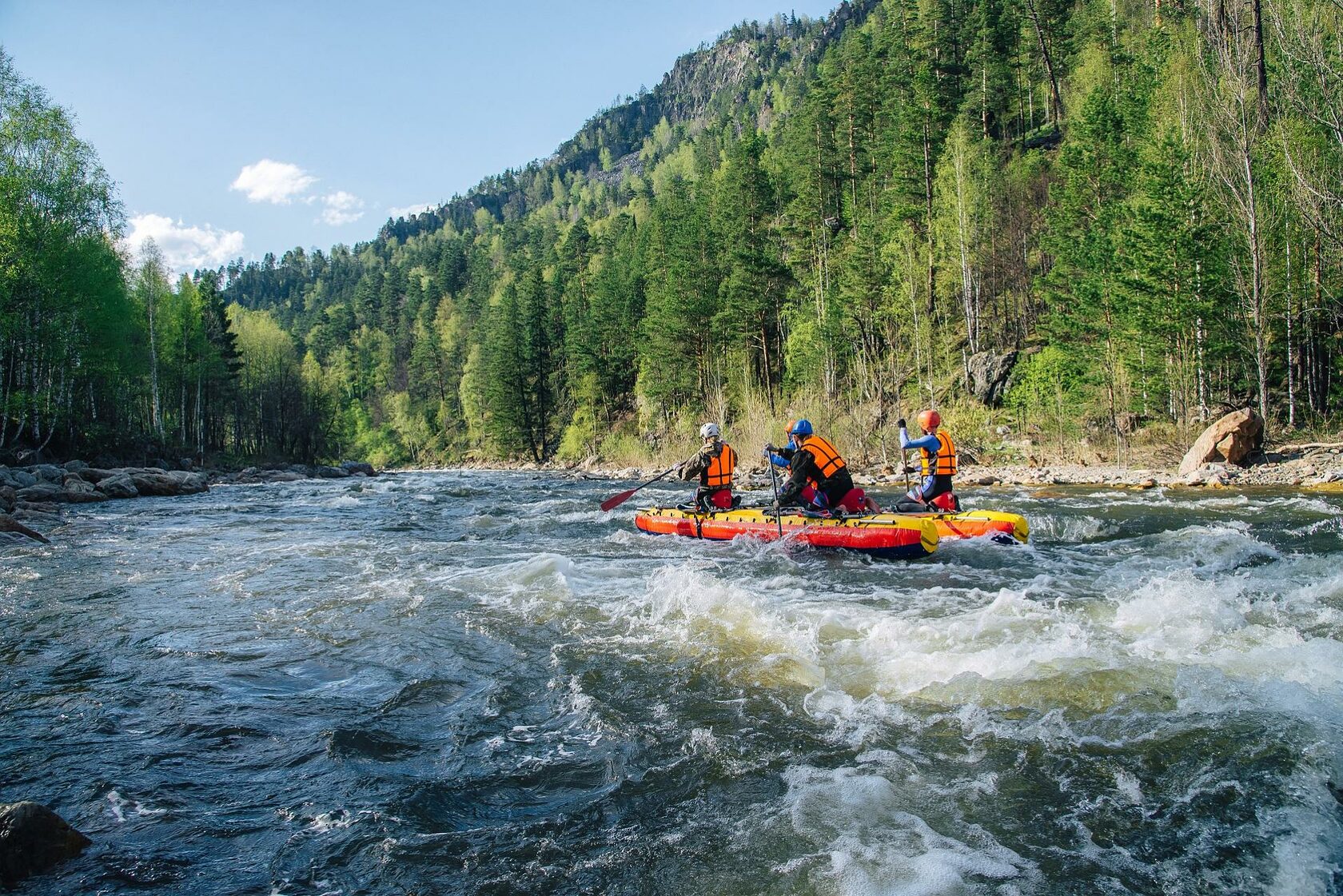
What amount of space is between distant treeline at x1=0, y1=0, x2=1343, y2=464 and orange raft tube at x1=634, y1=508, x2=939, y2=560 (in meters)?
13.5

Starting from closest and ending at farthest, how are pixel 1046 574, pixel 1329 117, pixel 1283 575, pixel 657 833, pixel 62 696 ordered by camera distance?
pixel 657 833
pixel 62 696
pixel 1283 575
pixel 1046 574
pixel 1329 117

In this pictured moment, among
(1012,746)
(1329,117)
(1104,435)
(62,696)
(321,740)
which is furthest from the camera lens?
(1104,435)

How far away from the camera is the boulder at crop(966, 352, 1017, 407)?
26531mm

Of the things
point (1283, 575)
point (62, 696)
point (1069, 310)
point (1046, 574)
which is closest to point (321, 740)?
point (62, 696)

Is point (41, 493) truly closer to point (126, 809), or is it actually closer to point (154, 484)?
point (154, 484)

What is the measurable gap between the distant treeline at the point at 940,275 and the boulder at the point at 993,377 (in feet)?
1.95

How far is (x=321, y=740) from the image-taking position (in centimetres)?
468

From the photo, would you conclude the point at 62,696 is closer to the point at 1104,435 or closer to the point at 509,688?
the point at 509,688

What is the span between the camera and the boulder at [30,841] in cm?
309

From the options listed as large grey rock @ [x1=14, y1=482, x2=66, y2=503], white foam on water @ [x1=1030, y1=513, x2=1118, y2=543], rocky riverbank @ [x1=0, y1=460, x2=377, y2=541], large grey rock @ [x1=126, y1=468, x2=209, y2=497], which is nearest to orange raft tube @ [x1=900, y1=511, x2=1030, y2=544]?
white foam on water @ [x1=1030, y1=513, x2=1118, y2=543]

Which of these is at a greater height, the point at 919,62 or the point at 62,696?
the point at 919,62

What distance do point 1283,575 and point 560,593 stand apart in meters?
7.93

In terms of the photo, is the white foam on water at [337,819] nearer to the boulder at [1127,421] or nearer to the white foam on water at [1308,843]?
the white foam on water at [1308,843]

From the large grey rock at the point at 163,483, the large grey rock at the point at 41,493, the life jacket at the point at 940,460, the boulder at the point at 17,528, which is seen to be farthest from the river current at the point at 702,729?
the large grey rock at the point at 163,483
